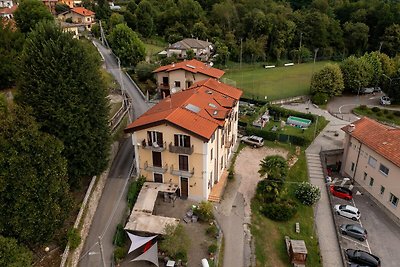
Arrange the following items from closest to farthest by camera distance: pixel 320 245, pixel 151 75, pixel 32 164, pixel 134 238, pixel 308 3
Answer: pixel 32 164 → pixel 134 238 → pixel 320 245 → pixel 151 75 → pixel 308 3

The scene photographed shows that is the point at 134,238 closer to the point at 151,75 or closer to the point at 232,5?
the point at 151,75

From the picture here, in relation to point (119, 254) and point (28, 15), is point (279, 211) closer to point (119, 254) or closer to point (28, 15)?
point (119, 254)

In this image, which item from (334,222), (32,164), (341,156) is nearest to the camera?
(32,164)

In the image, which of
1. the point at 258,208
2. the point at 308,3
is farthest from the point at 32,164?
the point at 308,3

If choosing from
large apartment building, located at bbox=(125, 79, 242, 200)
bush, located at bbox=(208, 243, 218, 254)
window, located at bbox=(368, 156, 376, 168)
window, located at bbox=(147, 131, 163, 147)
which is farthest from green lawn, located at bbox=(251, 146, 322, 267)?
window, located at bbox=(147, 131, 163, 147)

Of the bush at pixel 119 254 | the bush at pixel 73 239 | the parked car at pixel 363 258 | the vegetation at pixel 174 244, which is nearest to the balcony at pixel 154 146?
the vegetation at pixel 174 244

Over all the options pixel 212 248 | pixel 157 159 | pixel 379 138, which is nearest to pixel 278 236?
pixel 212 248

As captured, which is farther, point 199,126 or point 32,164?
point 199,126
